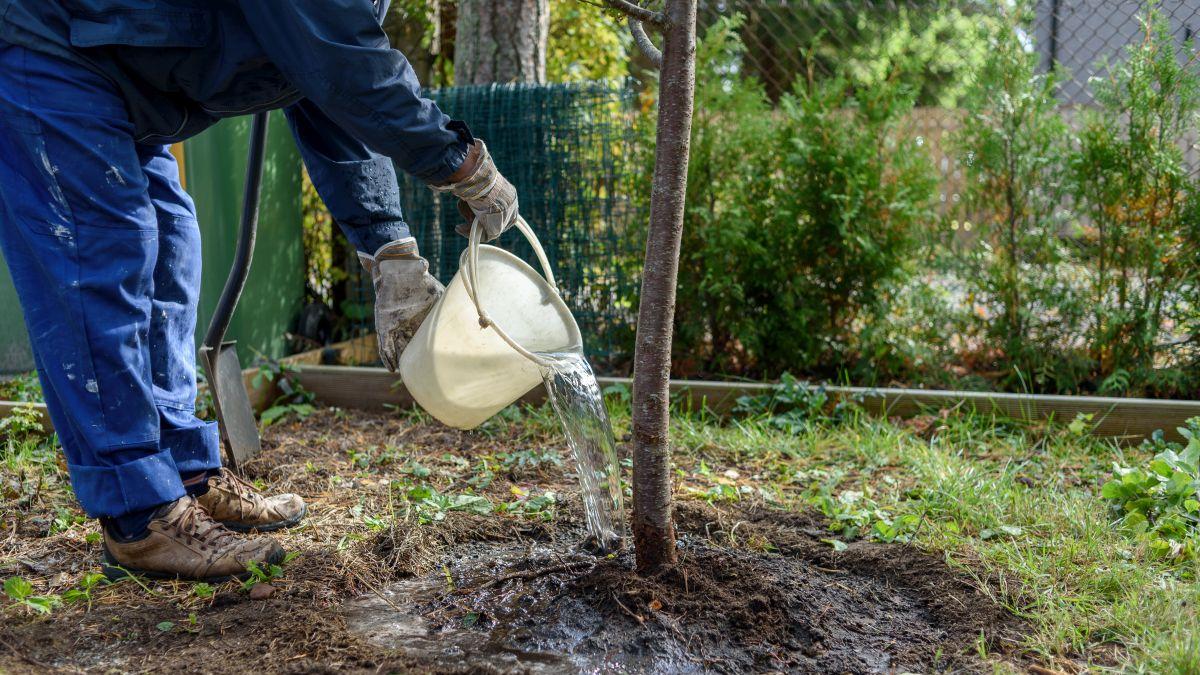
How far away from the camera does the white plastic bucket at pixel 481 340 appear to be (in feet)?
6.42

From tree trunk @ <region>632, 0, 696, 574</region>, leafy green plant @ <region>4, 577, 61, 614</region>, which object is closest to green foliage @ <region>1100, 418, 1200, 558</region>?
tree trunk @ <region>632, 0, 696, 574</region>

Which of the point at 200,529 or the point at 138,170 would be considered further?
the point at 200,529


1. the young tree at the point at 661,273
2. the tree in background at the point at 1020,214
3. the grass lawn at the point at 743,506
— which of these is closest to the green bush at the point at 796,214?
the tree in background at the point at 1020,214

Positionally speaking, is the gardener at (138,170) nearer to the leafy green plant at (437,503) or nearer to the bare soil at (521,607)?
the bare soil at (521,607)

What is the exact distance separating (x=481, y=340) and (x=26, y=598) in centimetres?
113

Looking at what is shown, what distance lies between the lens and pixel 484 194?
200 cm

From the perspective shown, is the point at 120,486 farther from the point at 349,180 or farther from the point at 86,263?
the point at 349,180

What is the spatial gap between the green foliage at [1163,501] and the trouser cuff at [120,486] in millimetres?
2261

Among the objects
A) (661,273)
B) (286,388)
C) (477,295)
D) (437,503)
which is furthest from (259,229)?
(661,273)

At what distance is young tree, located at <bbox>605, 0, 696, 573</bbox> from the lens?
1865 mm

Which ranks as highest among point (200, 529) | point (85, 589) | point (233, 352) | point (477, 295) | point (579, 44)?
point (579, 44)

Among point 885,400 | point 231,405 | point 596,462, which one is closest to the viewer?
point 596,462

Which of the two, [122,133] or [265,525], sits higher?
[122,133]

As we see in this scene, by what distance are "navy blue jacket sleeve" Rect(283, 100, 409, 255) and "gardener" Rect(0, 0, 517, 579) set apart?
4.1 inches
